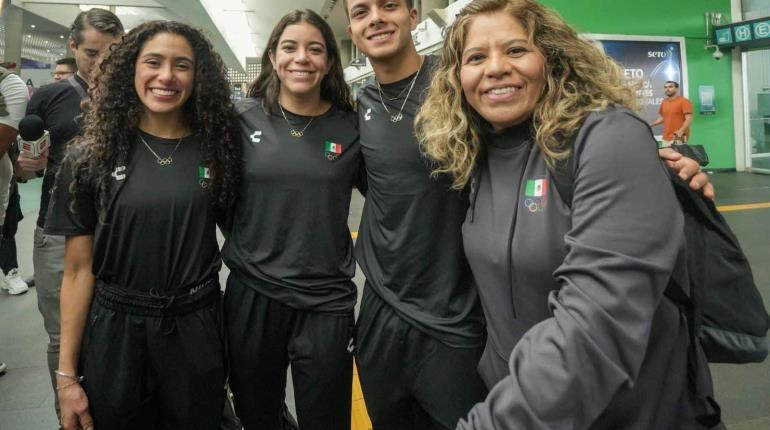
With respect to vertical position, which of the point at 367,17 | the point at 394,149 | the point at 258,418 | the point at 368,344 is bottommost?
the point at 258,418

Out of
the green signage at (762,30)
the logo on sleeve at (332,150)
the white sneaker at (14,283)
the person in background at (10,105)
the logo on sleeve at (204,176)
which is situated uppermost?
the green signage at (762,30)

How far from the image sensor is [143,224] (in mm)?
1576

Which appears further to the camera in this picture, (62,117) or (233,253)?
(62,117)

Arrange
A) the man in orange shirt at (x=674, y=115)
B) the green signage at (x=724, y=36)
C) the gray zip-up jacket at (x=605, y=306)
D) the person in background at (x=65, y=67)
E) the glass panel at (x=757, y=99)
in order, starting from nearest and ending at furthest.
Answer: the gray zip-up jacket at (x=605, y=306)
the person in background at (x=65, y=67)
the man in orange shirt at (x=674, y=115)
the green signage at (x=724, y=36)
the glass panel at (x=757, y=99)

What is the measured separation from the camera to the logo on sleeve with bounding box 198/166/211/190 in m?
1.67

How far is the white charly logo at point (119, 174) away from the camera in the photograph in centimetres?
161

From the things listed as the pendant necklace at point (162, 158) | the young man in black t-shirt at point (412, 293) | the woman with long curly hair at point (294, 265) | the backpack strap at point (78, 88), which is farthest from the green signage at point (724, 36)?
the pendant necklace at point (162, 158)

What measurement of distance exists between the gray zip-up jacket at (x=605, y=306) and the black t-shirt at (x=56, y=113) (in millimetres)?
2235

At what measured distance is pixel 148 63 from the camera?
168 centimetres

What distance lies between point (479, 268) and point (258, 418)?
3.61 feet

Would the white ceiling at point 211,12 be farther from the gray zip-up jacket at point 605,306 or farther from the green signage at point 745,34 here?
the green signage at point 745,34

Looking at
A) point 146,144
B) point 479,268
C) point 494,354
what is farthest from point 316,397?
point 146,144

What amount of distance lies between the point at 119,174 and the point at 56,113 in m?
1.05

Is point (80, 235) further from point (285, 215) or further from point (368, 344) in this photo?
point (368, 344)
